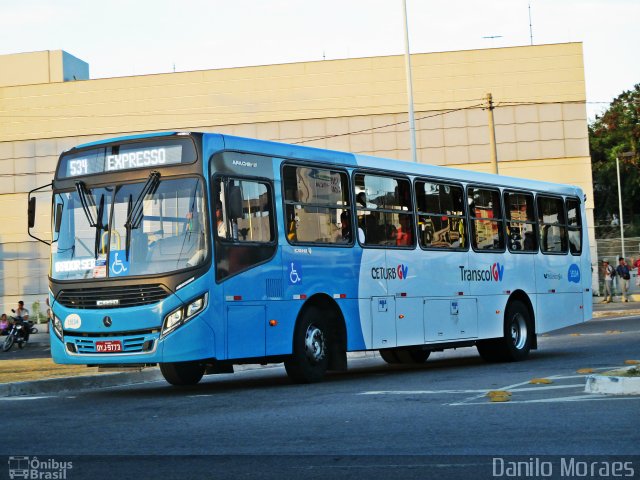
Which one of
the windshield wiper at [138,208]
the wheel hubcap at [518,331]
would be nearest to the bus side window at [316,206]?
the windshield wiper at [138,208]

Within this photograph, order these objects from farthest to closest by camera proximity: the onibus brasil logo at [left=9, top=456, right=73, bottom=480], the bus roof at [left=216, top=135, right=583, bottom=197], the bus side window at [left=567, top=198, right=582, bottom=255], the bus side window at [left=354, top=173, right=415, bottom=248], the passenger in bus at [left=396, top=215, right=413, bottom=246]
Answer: the bus side window at [left=567, top=198, right=582, bottom=255], the passenger in bus at [left=396, top=215, right=413, bottom=246], the bus side window at [left=354, top=173, right=415, bottom=248], the bus roof at [left=216, top=135, right=583, bottom=197], the onibus brasil logo at [left=9, top=456, right=73, bottom=480]

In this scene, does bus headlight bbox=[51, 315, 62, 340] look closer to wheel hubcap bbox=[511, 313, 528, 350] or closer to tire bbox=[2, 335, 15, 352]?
wheel hubcap bbox=[511, 313, 528, 350]

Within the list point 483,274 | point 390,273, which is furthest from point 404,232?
point 483,274

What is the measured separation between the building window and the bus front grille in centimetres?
553

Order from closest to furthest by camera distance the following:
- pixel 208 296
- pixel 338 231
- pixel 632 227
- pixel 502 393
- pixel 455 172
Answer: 1. pixel 502 393
2. pixel 208 296
3. pixel 338 231
4. pixel 455 172
5. pixel 632 227

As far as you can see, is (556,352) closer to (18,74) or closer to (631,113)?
(18,74)

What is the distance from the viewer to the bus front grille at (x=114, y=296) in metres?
14.3

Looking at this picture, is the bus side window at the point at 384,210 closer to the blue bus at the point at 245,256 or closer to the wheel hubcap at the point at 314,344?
the blue bus at the point at 245,256

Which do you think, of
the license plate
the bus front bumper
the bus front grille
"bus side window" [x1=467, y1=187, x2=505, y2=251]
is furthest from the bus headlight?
"bus side window" [x1=467, y1=187, x2=505, y2=251]

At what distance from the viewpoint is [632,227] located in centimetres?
8312

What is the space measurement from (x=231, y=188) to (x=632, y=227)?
7209cm

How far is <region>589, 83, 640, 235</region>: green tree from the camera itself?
85688mm

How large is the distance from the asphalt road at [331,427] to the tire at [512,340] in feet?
10.8

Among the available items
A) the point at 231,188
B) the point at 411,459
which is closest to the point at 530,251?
the point at 231,188
